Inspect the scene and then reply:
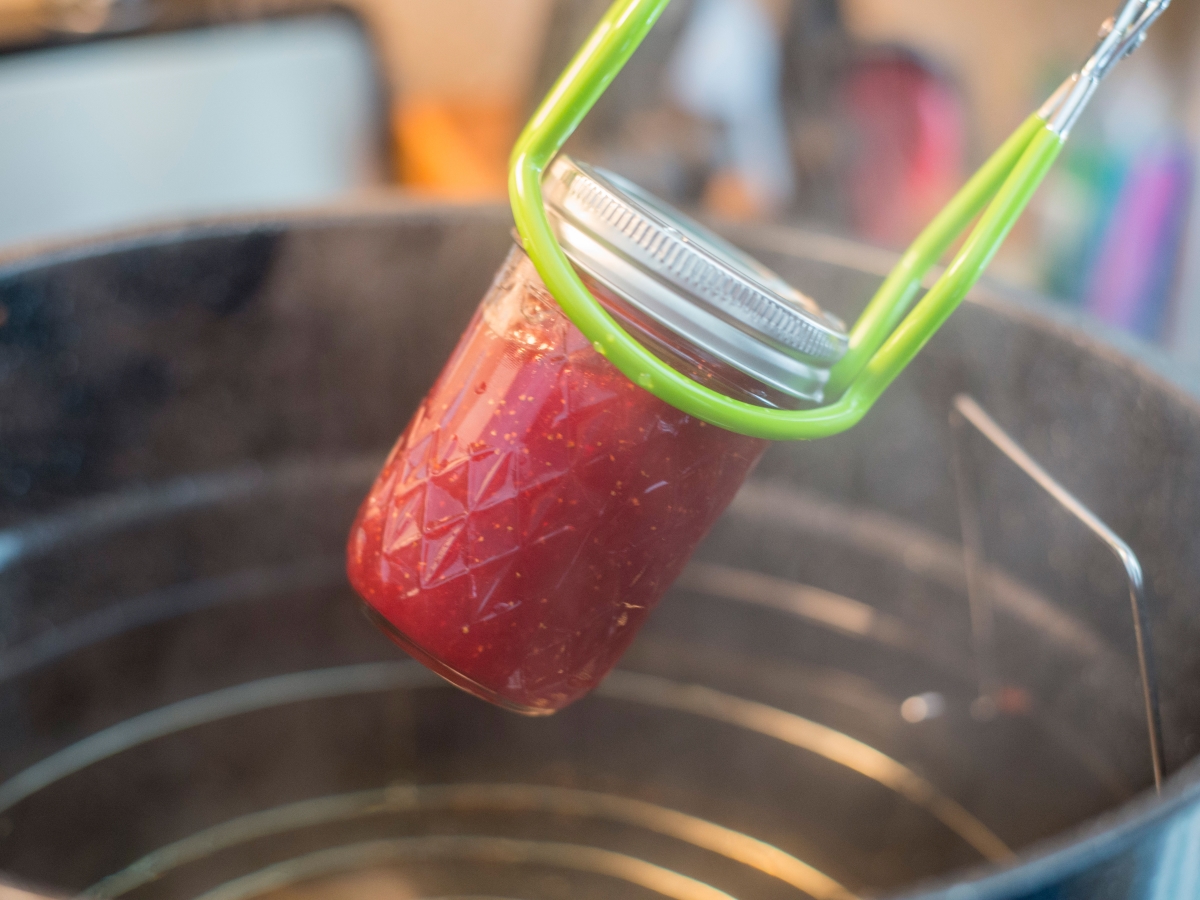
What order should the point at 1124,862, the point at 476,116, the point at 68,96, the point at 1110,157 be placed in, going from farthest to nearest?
the point at 476,116 < the point at 68,96 < the point at 1110,157 < the point at 1124,862

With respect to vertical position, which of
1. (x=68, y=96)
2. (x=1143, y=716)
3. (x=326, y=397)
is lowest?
(x=68, y=96)

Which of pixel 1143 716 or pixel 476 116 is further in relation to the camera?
pixel 476 116

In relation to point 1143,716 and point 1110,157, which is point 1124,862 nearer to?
point 1143,716

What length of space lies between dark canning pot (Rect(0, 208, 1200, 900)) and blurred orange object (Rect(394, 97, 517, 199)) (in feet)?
2.50

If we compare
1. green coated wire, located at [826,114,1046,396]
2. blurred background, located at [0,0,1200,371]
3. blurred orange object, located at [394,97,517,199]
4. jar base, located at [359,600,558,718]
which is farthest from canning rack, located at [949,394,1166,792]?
blurred orange object, located at [394,97,517,199]

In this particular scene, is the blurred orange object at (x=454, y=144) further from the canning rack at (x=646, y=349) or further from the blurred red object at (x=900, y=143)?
the canning rack at (x=646, y=349)

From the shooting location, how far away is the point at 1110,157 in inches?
47.8

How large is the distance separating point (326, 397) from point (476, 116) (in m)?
1.08

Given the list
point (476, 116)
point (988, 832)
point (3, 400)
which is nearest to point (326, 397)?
point (3, 400)

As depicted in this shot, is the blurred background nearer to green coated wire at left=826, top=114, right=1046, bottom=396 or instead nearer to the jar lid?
green coated wire at left=826, top=114, right=1046, bottom=396

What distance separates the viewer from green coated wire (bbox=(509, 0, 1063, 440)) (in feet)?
1.12

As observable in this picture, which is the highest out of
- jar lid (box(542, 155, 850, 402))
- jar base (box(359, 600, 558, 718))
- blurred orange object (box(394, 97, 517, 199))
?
jar lid (box(542, 155, 850, 402))

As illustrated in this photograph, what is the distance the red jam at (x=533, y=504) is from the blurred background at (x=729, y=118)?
3.23ft

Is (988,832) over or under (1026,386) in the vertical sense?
under
